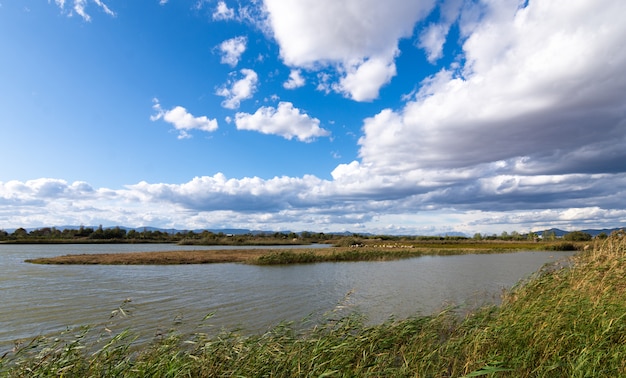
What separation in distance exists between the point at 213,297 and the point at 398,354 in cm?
1228

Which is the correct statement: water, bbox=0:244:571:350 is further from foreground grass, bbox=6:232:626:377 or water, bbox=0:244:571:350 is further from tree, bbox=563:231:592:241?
tree, bbox=563:231:592:241

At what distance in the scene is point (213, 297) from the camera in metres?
Answer: 18.0

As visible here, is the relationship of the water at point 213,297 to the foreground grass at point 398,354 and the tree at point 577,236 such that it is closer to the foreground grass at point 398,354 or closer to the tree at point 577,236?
the foreground grass at point 398,354

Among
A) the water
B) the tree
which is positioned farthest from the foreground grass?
the tree

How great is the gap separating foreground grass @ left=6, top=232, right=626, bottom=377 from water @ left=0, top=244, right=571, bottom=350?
5.92 ft

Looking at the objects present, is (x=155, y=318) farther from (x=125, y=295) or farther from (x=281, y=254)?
(x=281, y=254)

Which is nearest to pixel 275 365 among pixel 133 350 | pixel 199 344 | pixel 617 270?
pixel 199 344

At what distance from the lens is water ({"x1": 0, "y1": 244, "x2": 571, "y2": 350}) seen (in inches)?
522

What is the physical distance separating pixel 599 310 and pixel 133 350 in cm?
1212

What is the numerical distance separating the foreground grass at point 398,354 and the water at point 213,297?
1.80 meters

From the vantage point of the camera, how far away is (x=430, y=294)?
63.2 ft

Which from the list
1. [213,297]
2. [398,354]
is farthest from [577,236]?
[398,354]

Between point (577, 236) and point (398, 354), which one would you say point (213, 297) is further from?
point (577, 236)

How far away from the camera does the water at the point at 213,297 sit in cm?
1326
